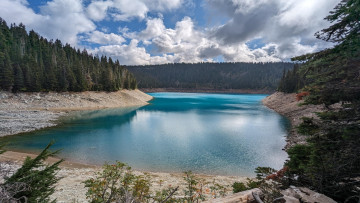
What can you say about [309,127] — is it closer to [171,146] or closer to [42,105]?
[171,146]

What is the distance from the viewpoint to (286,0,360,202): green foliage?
489 centimetres

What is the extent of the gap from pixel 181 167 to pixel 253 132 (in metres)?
16.2

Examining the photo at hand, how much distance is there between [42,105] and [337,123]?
5300 cm

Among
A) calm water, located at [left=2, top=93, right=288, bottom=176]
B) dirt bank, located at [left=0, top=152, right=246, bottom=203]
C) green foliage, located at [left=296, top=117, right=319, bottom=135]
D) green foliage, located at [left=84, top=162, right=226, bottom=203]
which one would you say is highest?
green foliage, located at [left=296, top=117, right=319, bottom=135]

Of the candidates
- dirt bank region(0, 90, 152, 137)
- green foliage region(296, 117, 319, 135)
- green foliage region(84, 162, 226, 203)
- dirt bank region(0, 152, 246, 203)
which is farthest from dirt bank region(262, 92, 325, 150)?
dirt bank region(0, 90, 152, 137)

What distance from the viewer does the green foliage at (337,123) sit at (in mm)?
4895

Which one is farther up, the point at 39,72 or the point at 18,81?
the point at 39,72

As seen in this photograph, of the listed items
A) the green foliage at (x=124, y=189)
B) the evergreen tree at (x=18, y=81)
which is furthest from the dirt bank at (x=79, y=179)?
the evergreen tree at (x=18, y=81)

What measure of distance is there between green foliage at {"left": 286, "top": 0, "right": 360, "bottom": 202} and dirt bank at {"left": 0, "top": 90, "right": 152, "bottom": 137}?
3077cm

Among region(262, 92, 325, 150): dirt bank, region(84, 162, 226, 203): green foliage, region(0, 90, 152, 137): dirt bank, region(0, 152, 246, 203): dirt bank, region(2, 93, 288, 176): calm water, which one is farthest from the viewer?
region(0, 90, 152, 137): dirt bank

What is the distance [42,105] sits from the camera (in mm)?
42156

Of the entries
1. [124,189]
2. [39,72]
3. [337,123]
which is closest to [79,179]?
[124,189]

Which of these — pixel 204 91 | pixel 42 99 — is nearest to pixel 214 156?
pixel 42 99

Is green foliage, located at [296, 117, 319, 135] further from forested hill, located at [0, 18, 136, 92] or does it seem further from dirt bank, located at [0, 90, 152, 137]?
forested hill, located at [0, 18, 136, 92]
